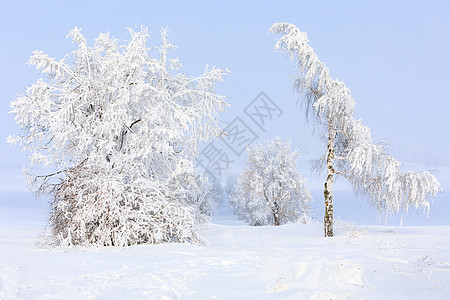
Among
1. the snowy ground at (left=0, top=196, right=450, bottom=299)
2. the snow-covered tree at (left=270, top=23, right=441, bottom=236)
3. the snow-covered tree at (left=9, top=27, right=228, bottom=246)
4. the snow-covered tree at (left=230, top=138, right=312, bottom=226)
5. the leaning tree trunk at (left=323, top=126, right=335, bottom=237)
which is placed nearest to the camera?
the snowy ground at (left=0, top=196, right=450, bottom=299)

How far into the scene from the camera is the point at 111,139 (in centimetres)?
897

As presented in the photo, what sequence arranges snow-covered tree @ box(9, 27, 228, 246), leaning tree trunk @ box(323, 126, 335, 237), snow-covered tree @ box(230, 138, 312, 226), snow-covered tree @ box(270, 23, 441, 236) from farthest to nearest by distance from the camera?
snow-covered tree @ box(230, 138, 312, 226) → leaning tree trunk @ box(323, 126, 335, 237) → snow-covered tree @ box(270, 23, 441, 236) → snow-covered tree @ box(9, 27, 228, 246)

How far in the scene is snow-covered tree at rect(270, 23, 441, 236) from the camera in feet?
34.4

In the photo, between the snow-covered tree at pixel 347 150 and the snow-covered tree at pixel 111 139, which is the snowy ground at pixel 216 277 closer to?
the snow-covered tree at pixel 111 139

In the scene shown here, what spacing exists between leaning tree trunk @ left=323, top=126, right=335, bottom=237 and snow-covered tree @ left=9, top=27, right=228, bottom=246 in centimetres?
404

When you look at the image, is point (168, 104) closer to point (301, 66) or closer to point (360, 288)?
A: point (301, 66)

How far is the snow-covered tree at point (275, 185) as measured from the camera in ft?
81.6

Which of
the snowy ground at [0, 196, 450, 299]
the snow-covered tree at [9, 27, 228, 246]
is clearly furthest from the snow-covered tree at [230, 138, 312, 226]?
the snowy ground at [0, 196, 450, 299]

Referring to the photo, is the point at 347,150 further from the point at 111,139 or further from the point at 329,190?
the point at 111,139

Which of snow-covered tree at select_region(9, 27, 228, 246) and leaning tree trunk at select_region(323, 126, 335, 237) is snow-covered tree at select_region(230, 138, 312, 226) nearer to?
leaning tree trunk at select_region(323, 126, 335, 237)

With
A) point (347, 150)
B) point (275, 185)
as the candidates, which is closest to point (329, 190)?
point (347, 150)

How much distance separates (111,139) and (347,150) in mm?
8125

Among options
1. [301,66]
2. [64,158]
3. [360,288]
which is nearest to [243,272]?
[360,288]

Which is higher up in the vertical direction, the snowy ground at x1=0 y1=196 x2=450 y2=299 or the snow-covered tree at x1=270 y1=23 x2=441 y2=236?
the snow-covered tree at x1=270 y1=23 x2=441 y2=236
